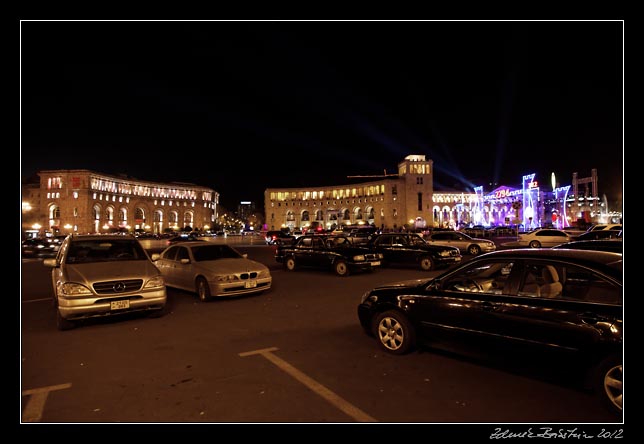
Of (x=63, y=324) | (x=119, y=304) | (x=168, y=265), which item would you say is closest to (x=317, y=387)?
(x=119, y=304)

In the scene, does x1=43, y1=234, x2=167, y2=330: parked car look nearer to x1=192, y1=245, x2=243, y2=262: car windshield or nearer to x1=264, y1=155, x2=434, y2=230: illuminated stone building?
x1=192, y1=245, x2=243, y2=262: car windshield

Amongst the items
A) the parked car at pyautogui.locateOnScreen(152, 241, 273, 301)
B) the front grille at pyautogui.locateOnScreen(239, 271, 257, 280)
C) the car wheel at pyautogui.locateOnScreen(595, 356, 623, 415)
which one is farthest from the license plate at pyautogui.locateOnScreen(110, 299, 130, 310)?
the car wheel at pyautogui.locateOnScreen(595, 356, 623, 415)

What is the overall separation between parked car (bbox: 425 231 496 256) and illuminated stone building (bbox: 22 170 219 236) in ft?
264

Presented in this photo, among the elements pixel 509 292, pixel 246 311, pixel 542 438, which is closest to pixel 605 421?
pixel 542 438

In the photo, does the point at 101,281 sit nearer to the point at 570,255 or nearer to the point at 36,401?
the point at 36,401

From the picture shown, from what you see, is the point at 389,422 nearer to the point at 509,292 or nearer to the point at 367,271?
the point at 509,292

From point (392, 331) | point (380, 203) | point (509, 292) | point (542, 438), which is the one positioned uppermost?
point (380, 203)

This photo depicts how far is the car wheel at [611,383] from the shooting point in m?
3.56

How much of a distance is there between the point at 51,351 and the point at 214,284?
12.9 feet

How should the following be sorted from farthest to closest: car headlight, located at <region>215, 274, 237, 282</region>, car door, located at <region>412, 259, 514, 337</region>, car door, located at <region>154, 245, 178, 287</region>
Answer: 1. car door, located at <region>154, 245, 178, 287</region>
2. car headlight, located at <region>215, 274, 237, 282</region>
3. car door, located at <region>412, 259, 514, 337</region>

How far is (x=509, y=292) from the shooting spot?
4.55 meters

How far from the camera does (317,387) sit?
437cm

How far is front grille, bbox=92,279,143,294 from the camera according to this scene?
7.05 metres

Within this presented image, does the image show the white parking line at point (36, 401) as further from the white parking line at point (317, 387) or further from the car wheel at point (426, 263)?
the car wheel at point (426, 263)
